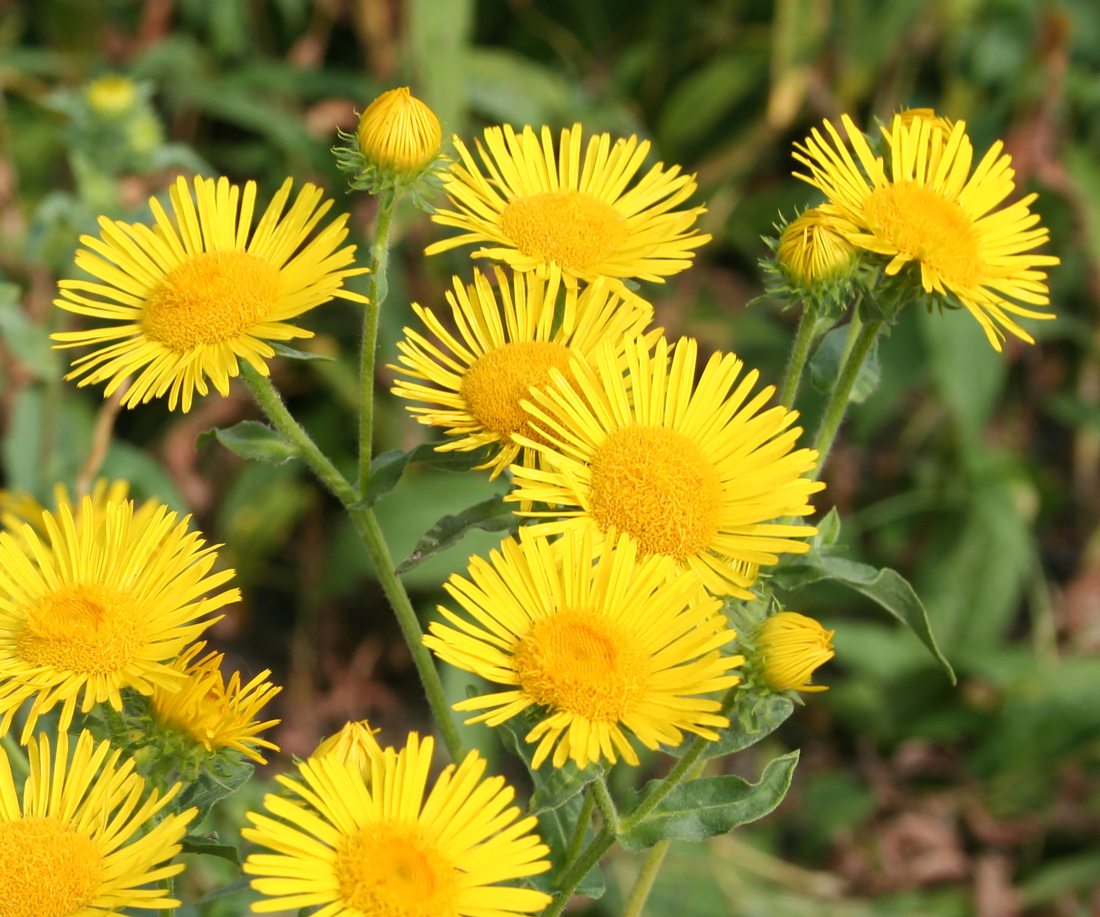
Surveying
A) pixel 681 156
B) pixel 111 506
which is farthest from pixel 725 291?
pixel 111 506

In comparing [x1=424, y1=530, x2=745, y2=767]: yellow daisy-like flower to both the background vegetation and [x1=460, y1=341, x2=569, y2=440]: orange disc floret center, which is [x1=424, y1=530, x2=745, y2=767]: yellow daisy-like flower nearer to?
[x1=460, y1=341, x2=569, y2=440]: orange disc floret center

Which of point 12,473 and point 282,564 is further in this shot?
point 282,564

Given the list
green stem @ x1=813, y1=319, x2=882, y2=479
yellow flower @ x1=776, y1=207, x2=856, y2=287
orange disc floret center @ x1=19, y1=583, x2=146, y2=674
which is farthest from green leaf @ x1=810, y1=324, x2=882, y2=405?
orange disc floret center @ x1=19, y1=583, x2=146, y2=674

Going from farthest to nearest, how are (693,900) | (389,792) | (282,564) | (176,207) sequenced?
(282,564) < (693,900) < (176,207) < (389,792)

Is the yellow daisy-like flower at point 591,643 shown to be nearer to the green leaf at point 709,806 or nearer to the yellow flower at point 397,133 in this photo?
the green leaf at point 709,806

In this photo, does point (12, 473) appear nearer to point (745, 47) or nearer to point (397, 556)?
point (397, 556)

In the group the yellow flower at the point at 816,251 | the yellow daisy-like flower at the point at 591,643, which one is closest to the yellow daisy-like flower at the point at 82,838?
the yellow daisy-like flower at the point at 591,643
